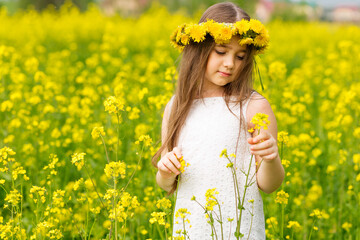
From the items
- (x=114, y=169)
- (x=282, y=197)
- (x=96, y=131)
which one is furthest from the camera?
(x=282, y=197)

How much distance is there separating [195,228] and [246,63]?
0.65 m

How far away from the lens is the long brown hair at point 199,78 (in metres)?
2.18

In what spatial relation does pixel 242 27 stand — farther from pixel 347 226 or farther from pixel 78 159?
pixel 347 226

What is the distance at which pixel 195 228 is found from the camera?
2.10m

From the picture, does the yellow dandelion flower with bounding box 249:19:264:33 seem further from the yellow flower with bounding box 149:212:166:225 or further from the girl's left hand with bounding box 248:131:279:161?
the yellow flower with bounding box 149:212:166:225

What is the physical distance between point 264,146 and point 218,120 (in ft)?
1.33

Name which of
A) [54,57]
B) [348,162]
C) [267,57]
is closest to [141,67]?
[54,57]

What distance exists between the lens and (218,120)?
84.6 inches

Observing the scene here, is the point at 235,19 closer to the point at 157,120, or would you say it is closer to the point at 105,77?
the point at 157,120

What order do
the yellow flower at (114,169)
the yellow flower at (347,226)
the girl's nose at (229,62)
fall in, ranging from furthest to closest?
the yellow flower at (347,226) < the girl's nose at (229,62) < the yellow flower at (114,169)

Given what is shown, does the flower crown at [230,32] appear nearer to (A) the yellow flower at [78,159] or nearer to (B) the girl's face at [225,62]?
(B) the girl's face at [225,62]

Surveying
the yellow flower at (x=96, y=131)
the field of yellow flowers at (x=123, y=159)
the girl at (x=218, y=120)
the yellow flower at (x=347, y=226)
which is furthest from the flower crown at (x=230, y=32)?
the yellow flower at (x=347, y=226)

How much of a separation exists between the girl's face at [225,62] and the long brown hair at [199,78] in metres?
0.03

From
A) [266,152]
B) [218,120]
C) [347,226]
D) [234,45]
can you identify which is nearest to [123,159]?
[347,226]
